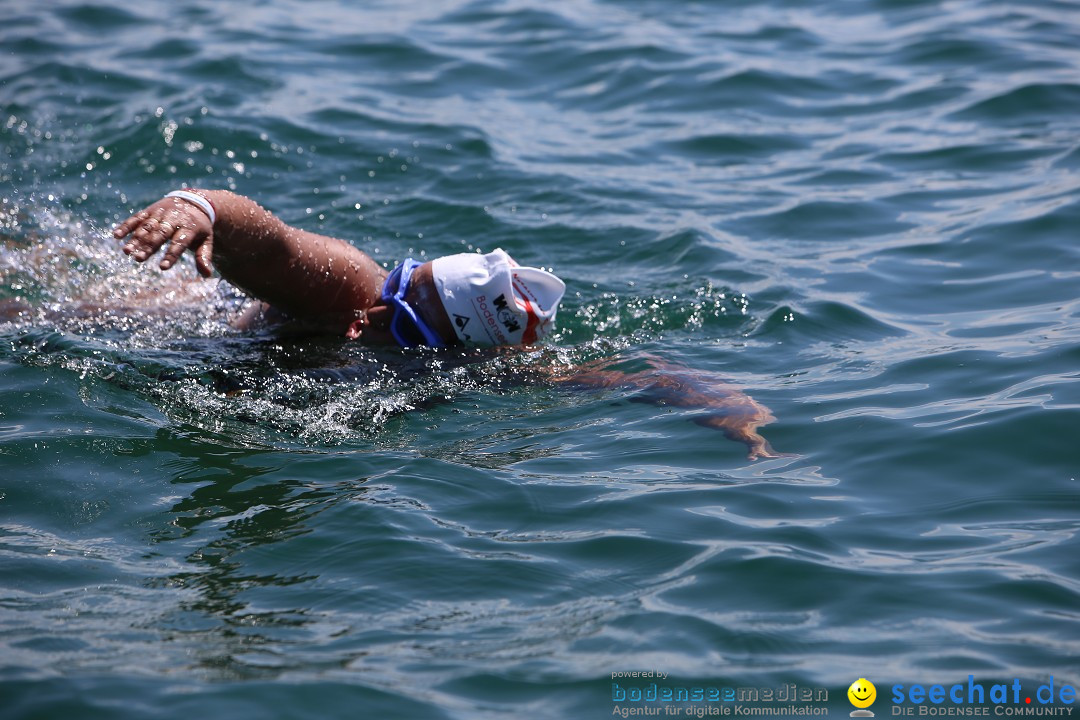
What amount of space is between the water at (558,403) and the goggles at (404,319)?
0.15 m

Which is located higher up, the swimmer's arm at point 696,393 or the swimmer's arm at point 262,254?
the swimmer's arm at point 262,254

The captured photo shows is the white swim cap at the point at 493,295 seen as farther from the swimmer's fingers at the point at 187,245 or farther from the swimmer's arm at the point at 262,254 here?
the swimmer's fingers at the point at 187,245

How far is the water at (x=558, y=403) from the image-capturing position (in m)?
3.67

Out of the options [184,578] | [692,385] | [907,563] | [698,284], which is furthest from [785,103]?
[184,578]

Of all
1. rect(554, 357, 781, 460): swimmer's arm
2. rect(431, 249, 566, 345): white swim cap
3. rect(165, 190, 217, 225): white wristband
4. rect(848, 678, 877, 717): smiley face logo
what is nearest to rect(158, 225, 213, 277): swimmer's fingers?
rect(165, 190, 217, 225): white wristband

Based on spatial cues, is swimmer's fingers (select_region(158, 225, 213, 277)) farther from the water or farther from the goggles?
the goggles

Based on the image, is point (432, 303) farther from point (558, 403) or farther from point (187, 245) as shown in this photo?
point (187, 245)

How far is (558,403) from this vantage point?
18.4 feet

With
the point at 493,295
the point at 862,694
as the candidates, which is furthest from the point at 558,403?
the point at 862,694

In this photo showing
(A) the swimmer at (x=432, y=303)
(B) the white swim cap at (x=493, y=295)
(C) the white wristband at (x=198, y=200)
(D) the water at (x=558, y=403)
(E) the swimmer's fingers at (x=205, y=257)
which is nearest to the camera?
(D) the water at (x=558, y=403)

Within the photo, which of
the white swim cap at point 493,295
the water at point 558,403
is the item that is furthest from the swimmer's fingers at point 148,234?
the white swim cap at point 493,295

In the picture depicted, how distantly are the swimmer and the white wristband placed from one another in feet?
1.37

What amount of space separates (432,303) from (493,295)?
320mm

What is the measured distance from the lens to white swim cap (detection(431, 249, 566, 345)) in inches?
227
